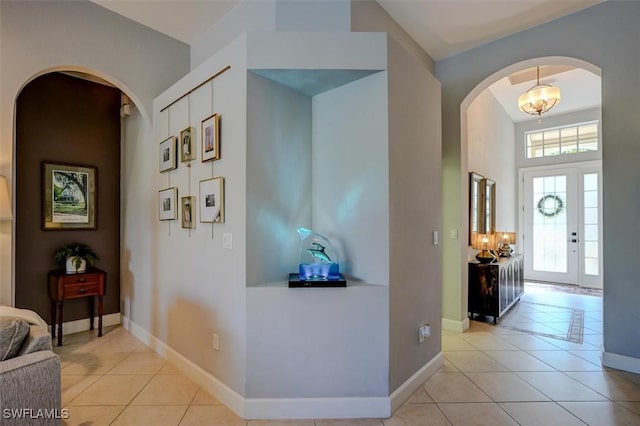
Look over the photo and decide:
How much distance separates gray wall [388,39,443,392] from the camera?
2309mm

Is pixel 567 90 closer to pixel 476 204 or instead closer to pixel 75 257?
pixel 476 204

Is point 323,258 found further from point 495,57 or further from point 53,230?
point 53,230

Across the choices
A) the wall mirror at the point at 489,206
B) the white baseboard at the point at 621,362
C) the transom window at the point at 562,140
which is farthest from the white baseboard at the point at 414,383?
the transom window at the point at 562,140

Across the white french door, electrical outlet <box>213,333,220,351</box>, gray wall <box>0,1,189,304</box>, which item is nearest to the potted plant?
gray wall <box>0,1,189,304</box>

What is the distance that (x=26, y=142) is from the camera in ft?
11.3

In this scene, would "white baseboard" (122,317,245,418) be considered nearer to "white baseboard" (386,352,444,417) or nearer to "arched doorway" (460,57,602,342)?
"white baseboard" (386,352,444,417)

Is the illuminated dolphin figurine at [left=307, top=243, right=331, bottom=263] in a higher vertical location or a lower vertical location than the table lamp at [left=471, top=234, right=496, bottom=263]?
higher

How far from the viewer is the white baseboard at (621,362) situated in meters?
2.77

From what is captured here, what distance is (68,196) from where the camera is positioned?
3.72 meters

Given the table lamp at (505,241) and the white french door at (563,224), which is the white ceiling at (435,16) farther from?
the white french door at (563,224)

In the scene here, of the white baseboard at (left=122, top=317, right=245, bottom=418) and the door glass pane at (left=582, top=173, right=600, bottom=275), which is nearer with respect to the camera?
the white baseboard at (left=122, top=317, right=245, bottom=418)

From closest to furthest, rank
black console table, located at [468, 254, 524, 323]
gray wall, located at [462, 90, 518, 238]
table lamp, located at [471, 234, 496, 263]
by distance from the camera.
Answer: black console table, located at [468, 254, 524, 323], table lamp, located at [471, 234, 496, 263], gray wall, located at [462, 90, 518, 238]

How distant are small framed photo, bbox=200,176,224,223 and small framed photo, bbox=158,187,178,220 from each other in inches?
20.1

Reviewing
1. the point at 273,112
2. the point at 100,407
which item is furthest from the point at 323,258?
the point at 100,407
